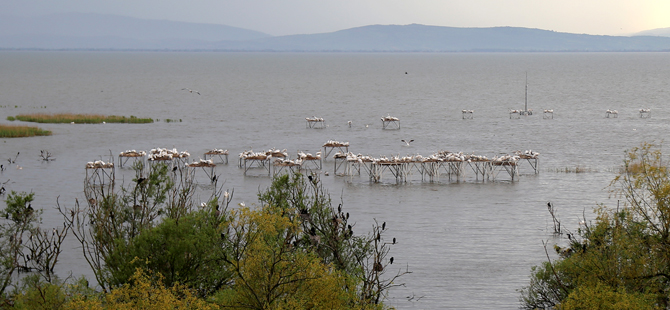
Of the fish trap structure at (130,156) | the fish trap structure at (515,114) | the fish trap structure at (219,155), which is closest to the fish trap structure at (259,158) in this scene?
the fish trap structure at (219,155)

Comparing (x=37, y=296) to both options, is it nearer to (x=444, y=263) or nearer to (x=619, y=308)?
(x=619, y=308)

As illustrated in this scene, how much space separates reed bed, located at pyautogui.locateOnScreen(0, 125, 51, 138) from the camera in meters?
55.8

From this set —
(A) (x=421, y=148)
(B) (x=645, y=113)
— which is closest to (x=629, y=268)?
(A) (x=421, y=148)

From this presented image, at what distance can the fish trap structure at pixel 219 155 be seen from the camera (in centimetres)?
4447

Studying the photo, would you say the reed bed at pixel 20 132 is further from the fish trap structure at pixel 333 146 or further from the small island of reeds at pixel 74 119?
the fish trap structure at pixel 333 146

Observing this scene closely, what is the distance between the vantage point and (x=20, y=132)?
56.5 meters

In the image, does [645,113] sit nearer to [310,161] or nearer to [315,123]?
[315,123]

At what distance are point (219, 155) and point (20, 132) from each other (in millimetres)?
20055

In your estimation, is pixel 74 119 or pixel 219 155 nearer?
pixel 219 155

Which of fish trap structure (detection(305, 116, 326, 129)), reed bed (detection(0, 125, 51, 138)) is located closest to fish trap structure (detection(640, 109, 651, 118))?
fish trap structure (detection(305, 116, 326, 129))

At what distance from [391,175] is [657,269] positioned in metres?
26.7

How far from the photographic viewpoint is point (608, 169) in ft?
148

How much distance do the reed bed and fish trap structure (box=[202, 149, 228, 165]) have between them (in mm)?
18186

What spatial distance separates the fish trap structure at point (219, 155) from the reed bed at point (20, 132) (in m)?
18.2
